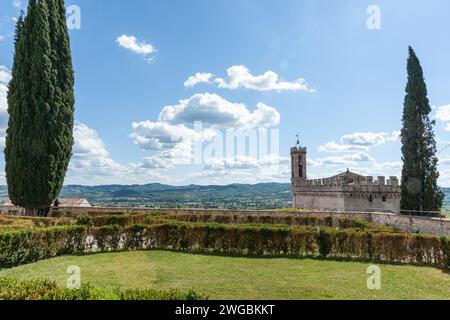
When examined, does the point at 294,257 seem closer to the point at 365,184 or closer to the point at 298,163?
the point at 365,184

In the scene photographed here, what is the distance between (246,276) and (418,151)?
22.1 metres

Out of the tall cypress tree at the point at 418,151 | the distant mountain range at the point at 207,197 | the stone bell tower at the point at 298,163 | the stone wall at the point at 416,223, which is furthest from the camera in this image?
the stone bell tower at the point at 298,163

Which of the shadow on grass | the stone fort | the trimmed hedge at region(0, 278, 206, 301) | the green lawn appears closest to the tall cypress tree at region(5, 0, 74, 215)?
the shadow on grass

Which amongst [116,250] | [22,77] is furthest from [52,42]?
[116,250]

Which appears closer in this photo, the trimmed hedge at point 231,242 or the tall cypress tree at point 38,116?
the trimmed hedge at point 231,242

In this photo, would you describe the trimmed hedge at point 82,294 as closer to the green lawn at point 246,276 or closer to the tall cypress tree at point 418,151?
the green lawn at point 246,276

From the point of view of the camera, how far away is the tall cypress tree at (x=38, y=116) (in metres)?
26.5

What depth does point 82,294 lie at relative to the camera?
19.1ft

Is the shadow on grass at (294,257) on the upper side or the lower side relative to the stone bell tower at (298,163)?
lower

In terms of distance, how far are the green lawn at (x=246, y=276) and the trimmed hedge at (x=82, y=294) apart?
3.29 metres

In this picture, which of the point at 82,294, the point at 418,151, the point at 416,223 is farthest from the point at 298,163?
the point at 82,294

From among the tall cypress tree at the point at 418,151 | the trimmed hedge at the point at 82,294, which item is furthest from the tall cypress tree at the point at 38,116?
the tall cypress tree at the point at 418,151
